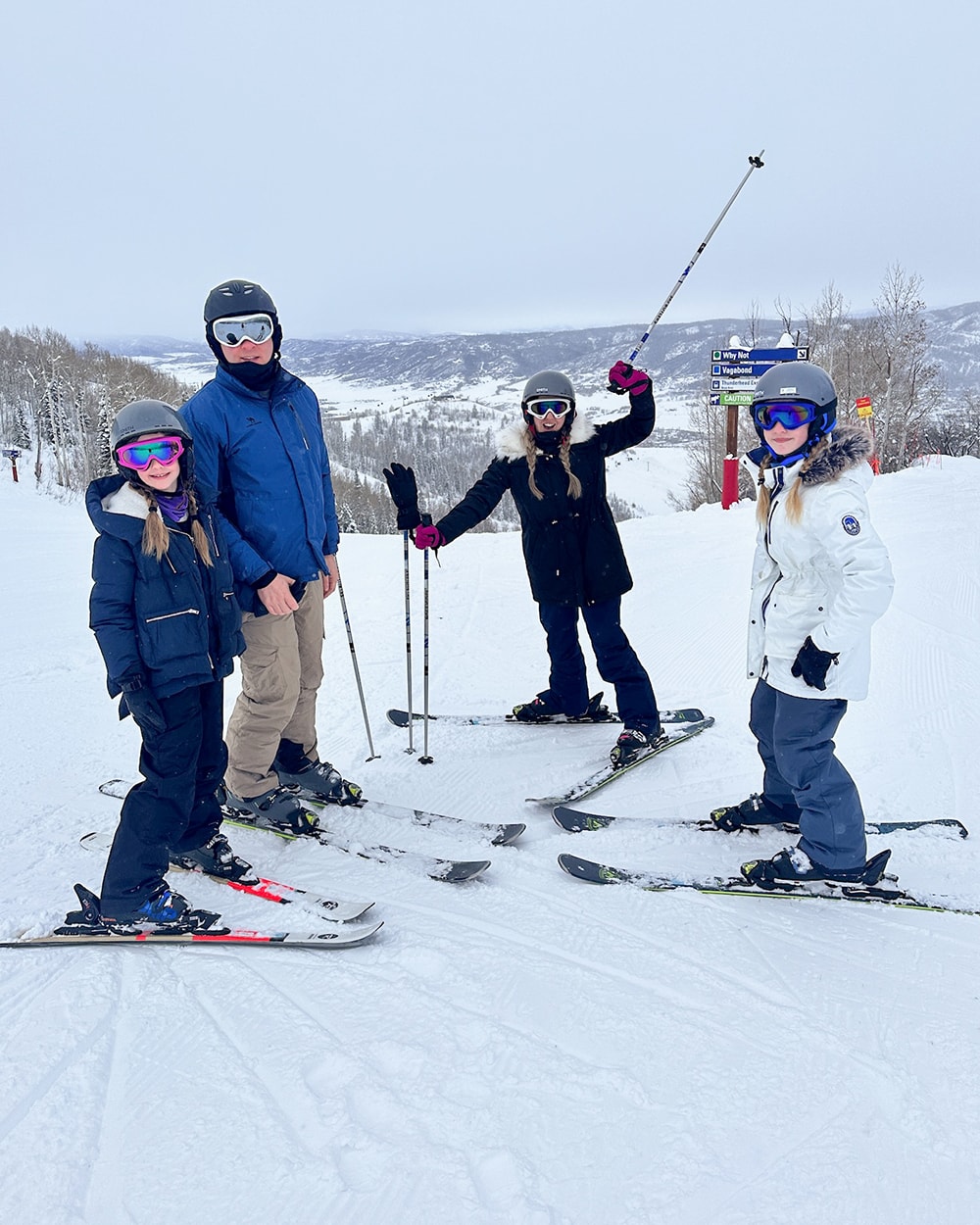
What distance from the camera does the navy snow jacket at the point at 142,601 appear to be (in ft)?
8.56

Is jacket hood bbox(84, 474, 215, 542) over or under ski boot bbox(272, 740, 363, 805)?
over

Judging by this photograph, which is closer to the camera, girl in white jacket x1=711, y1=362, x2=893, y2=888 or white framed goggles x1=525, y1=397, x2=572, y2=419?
girl in white jacket x1=711, y1=362, x2=893, y2=888

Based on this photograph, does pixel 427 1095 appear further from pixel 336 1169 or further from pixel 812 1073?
pixel 812 1073

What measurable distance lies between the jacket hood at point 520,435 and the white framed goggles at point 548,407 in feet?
0.29

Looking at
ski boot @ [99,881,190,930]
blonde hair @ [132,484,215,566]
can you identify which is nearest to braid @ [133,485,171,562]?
blonde hair @ [132,484,215,566]

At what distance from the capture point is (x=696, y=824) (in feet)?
11.8

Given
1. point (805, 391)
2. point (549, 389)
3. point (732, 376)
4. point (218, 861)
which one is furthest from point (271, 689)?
point (732, 376)

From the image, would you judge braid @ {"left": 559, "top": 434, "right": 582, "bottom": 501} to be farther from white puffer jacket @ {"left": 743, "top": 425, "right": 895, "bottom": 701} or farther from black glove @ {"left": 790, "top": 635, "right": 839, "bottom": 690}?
black glove @ {"left": 790, "top": 635, "right": 839, "bottom": 690}

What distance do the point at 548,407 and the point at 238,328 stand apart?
1.62 metres

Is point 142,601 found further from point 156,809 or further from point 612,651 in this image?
point 612,651

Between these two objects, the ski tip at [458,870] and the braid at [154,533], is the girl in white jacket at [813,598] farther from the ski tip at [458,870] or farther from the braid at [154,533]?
the braid at [154,533]

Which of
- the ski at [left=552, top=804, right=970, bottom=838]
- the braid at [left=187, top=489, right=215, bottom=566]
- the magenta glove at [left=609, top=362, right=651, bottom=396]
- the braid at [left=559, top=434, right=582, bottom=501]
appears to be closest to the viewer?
the braid at [left=187, top=489, right=215, bottom=566]

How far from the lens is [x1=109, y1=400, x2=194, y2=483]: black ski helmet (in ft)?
8.70

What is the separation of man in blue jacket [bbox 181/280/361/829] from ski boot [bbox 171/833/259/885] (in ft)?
1.27
